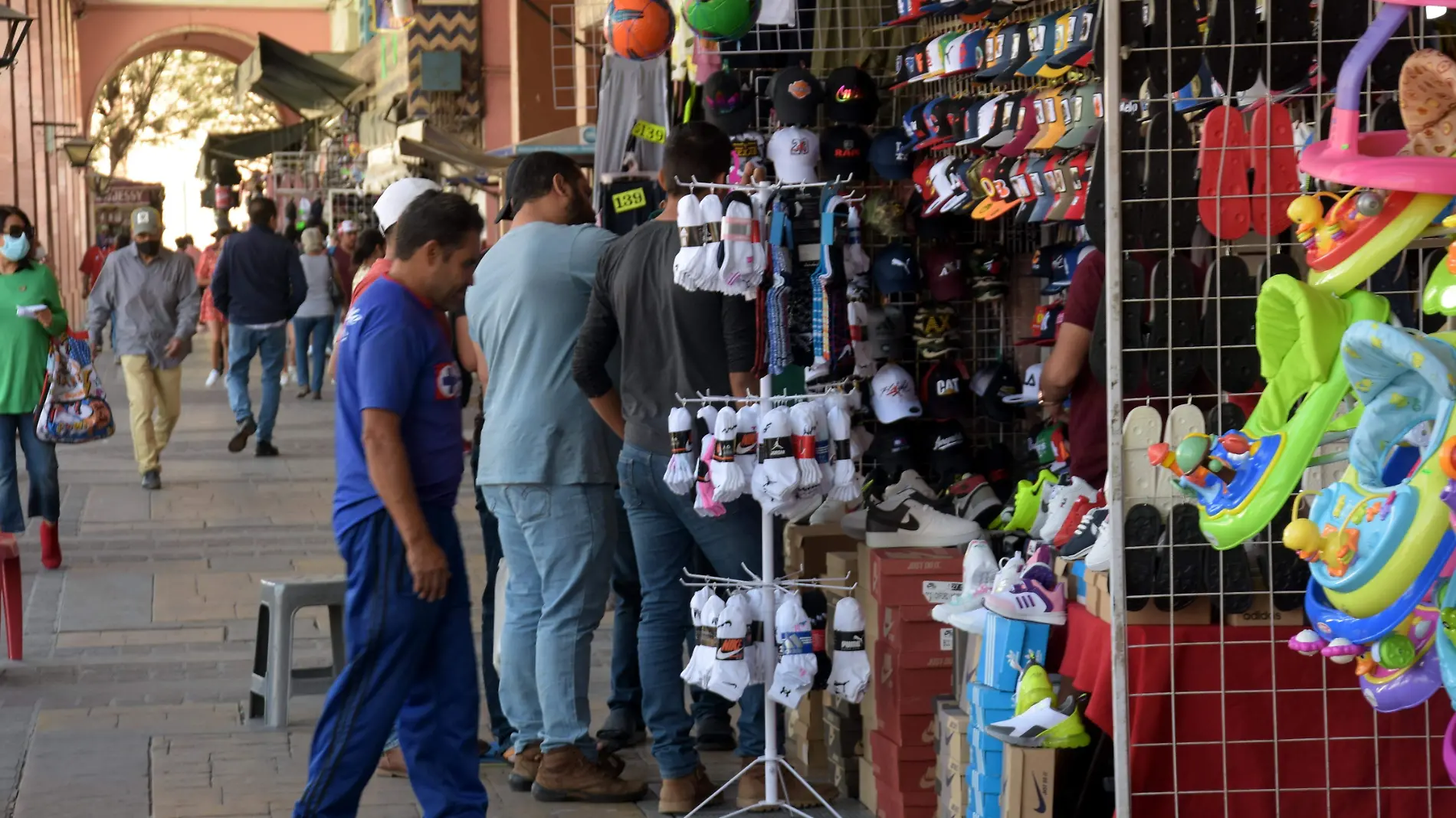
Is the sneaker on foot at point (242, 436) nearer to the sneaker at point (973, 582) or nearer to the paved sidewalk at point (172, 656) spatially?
the paved sidewalk at point (172, 656)

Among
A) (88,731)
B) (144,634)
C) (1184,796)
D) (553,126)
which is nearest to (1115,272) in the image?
(1184,796)

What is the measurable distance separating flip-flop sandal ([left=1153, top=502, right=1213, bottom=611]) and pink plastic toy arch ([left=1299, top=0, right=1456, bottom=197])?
0.92m

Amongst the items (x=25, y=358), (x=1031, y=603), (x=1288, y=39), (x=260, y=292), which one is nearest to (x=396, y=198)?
(x=1031, y=603)

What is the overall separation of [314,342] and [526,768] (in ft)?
44.0

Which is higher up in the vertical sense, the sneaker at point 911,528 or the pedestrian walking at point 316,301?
the pedestrian walking at point 316,301

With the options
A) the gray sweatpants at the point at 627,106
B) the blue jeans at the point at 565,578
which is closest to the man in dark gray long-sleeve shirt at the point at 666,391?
the blue jeans at the point at 565,578

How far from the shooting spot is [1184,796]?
421 cm

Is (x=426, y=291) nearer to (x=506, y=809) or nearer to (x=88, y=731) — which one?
(x=506, y=809)

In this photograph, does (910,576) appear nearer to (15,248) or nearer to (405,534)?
(405,534)

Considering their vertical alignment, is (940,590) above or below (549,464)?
below

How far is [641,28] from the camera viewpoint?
289 inches

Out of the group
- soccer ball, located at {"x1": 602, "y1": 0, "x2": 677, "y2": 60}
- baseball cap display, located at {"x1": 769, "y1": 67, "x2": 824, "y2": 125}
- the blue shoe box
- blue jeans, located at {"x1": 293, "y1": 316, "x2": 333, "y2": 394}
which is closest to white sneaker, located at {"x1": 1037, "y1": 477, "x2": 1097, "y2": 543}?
the blue shoe box

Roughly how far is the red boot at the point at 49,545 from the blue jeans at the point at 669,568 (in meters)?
5.05

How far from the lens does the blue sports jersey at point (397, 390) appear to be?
4406 millimetres
